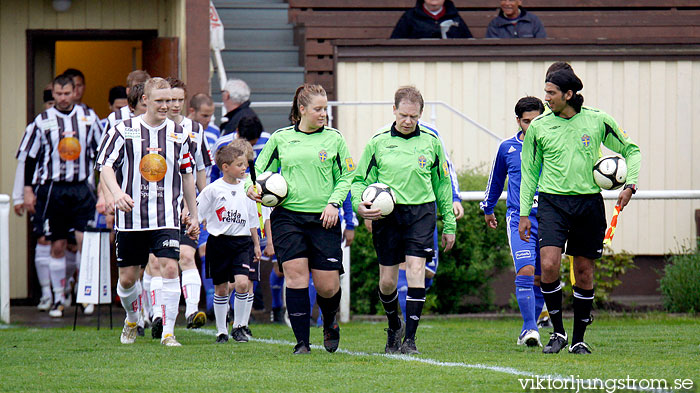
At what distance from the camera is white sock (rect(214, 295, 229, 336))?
9.45m

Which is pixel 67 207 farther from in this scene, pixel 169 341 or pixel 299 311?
pixel 299 311

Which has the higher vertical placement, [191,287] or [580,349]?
[191,287]

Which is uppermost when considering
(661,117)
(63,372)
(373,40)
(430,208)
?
(373,40)

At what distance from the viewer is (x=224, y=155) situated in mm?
9586

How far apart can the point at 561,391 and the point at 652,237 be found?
885cm

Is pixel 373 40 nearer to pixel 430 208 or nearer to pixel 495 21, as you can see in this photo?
pixel 495 21

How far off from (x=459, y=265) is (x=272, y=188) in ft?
15.9

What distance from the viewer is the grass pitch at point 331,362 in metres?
6.46

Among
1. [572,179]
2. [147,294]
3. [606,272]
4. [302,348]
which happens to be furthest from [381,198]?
[606,272]

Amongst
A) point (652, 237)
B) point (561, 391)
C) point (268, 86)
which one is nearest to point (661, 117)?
point (652, 237)

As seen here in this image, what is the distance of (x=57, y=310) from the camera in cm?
1198

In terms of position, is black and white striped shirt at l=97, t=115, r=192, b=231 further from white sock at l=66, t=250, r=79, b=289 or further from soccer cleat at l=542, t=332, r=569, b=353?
white sock at l=66, t=250, r=79, b=289

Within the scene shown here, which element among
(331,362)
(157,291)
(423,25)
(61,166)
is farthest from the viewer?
(423,25)

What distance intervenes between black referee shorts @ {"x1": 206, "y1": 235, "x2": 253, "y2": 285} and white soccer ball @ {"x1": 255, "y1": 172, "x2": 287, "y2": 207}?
173 cm
